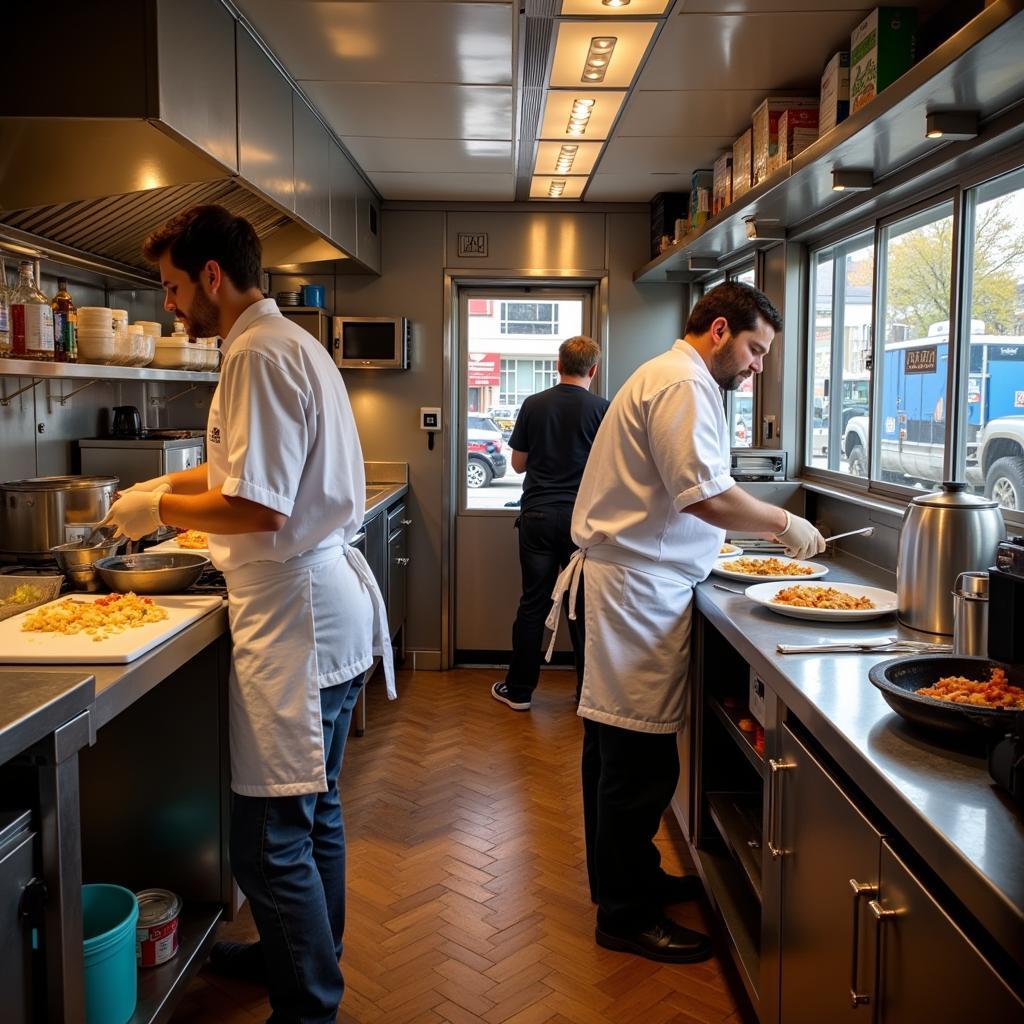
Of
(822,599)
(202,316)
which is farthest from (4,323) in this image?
Result: (822,599)

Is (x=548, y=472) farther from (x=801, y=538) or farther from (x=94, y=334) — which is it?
(x=94, y=334)

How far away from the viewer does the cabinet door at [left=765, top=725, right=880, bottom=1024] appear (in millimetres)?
1405

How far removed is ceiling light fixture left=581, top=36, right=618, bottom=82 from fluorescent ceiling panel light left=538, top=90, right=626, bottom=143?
0.53 ft

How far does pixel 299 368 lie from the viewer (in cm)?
189

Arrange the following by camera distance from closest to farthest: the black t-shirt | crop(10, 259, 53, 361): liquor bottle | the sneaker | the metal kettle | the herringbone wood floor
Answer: the metal kettle, the herringbone wood floor, crop(10, 259, 53, 361): liquor bottle, the black t-shirt, the sneaker

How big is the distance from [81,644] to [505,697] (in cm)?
298

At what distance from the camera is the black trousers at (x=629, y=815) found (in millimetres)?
2408

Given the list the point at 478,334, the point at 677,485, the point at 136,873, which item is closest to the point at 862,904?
the point at 677,485

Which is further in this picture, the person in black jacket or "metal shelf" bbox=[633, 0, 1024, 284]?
the person in black jacket

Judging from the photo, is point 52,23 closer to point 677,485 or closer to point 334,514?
point 334,514

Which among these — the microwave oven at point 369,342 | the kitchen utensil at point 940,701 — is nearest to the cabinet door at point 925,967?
the kitchen utensil at point 940,701

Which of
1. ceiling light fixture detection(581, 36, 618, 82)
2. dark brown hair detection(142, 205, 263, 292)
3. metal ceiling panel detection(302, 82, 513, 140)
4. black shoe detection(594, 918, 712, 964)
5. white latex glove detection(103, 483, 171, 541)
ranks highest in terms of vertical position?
metal ceiling panel detection(302, 82, 513, 140)

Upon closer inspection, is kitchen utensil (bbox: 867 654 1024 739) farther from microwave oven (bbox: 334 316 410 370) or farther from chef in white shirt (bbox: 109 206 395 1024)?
microwave oven (bbox: 334 316 410 370)

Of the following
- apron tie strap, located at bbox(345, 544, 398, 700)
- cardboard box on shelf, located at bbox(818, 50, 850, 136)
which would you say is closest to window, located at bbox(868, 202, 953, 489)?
cardboard box on shelf, located at bbox(818, 50, 850, 136)
